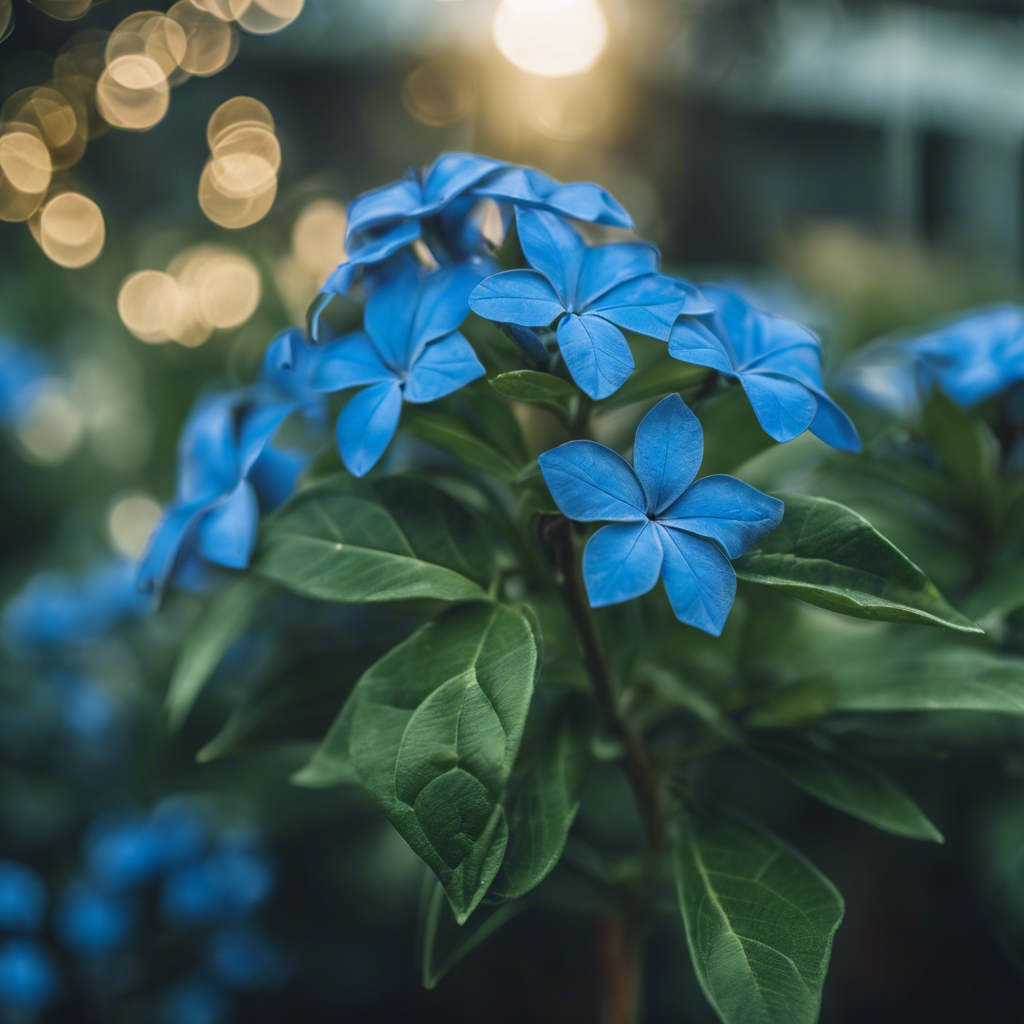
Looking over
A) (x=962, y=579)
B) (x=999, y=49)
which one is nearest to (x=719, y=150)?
(x=999, y=49)

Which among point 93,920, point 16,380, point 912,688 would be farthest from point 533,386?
point 16,380

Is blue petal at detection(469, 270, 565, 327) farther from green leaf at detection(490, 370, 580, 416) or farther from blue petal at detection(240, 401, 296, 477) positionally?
blue petal at detection(240, 401, 296, 477)

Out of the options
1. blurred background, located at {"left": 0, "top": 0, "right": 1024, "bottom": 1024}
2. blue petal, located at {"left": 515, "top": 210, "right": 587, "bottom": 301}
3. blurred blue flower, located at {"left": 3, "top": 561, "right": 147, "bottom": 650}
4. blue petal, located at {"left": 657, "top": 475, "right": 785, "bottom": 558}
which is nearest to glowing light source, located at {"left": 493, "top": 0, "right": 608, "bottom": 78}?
blurred background, located at {"left": 0, "top": 0, "right": 1024, "bottom": 1024}

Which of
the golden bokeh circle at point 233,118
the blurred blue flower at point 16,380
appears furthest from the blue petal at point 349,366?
the golden bokeh circle at point 233,118

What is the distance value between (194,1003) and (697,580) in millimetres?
661

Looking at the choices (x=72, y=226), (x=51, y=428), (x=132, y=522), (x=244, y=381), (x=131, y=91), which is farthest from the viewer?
(x=131, y=91)

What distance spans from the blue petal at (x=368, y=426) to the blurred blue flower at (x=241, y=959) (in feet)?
1.86

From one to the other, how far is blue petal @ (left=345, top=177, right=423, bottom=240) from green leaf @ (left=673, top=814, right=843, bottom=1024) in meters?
0.32

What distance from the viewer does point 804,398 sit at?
1.07 ft

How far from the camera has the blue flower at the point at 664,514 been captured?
0.28m

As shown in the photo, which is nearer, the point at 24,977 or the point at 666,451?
the point at 666,451

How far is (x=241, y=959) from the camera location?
70cm

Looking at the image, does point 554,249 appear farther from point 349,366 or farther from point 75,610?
point 75,610

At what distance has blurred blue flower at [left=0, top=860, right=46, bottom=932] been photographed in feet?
2.10
